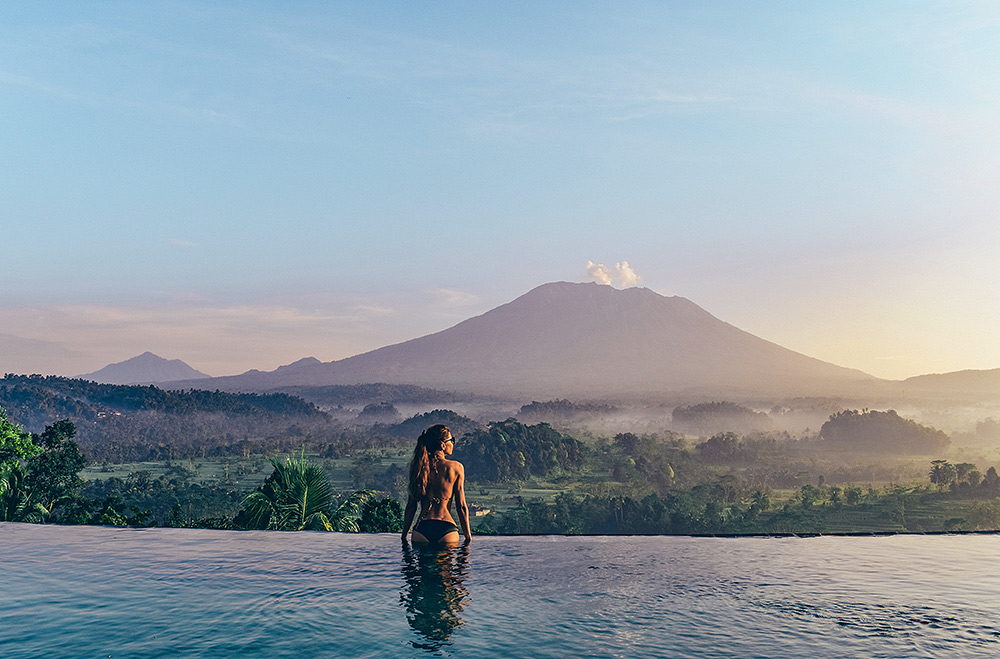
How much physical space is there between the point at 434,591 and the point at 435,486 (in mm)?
1800

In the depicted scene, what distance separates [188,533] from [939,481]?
91.6 metres

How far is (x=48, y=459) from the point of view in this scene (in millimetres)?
20000

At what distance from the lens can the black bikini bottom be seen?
392 inches

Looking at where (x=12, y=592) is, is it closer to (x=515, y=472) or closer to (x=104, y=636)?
(x=104, y=636)

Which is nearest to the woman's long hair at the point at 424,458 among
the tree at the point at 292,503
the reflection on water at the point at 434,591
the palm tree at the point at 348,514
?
the reflection on water at the point at 434,591

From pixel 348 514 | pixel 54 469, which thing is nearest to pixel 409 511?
pixel 348 514

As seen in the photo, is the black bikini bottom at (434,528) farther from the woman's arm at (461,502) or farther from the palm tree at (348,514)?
the palm tree at (348,514)

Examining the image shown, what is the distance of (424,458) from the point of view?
32.1 feet

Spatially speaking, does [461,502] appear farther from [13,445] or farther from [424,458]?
[13,445]

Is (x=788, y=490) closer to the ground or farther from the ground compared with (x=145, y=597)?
closer to the ground

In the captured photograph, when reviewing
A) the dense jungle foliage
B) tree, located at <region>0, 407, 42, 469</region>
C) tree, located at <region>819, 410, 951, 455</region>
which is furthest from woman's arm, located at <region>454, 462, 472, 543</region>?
tree, located at <region>819, 410, 951, 455</region>

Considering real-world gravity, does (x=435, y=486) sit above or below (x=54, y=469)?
above

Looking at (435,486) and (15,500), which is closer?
(435,486)

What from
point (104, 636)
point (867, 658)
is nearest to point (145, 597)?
point (104, 636)
